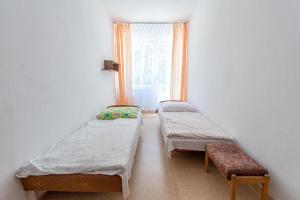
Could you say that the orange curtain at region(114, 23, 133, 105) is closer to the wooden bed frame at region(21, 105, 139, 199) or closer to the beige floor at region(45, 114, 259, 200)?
the beige floor at region(45, 114, 259, 200)

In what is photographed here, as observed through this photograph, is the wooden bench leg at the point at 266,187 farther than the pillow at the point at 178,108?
No

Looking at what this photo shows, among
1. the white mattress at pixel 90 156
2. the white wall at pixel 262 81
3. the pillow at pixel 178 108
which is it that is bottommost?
the white mattress at pixel 90 156

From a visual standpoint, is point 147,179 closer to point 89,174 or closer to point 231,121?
point 89,174

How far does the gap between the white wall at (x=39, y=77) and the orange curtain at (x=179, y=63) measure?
2.52 metres

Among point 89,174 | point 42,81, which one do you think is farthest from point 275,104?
point 42,81

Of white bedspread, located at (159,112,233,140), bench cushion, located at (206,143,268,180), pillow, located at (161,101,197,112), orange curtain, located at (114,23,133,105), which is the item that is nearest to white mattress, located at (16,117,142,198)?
white bedspread, located at (159,112,233,140)

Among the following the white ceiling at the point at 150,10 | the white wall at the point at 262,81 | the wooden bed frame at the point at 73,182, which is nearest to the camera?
the white wall at the point at 262,81

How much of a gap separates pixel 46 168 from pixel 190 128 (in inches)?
69.2

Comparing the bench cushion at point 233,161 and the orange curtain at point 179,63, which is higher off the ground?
the orange curtain at point 179,63

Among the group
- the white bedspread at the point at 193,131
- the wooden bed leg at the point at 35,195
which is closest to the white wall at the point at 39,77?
the wooden bed leg at the point at 35,195

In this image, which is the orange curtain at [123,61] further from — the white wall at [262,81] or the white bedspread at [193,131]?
the white wall at [262,81]

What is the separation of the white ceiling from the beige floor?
301 centimetres

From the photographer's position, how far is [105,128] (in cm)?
233

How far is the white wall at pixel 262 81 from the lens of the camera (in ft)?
4.04
